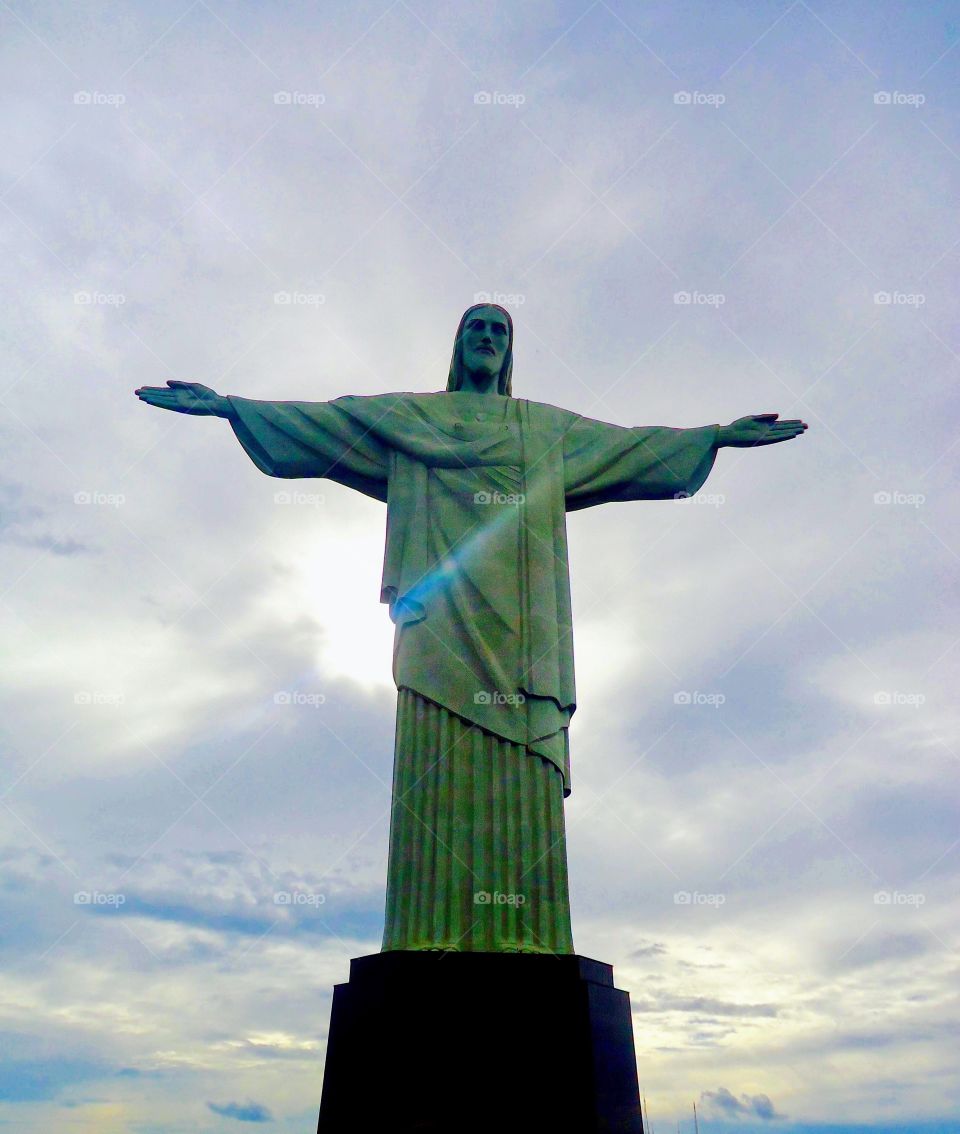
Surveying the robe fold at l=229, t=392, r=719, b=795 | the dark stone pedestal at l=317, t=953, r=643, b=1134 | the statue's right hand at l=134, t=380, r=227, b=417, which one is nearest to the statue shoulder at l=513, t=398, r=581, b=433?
the robe fold at l=229, t=392, r=719, b=795

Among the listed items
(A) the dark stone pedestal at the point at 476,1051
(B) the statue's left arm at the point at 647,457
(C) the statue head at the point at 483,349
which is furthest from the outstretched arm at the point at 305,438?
(A) the dark stone pedestal at the point at 476,1051

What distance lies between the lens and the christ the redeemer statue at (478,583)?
8.18 m

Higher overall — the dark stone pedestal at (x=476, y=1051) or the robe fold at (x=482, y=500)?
the robe fold at (x=482, y=500)

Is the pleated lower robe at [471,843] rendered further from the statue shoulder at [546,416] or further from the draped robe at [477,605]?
the statue shoulder at [546,416]

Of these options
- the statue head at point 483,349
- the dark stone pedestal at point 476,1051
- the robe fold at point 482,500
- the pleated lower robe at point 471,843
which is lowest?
the dark stone pedestal at point 476,1051

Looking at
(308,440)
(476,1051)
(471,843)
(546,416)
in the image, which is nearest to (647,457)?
(546,416)

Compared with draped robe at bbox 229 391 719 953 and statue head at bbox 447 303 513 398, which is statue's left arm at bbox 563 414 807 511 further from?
statue head at bbox 447 303 513 398

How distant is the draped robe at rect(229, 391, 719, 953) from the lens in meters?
8.16

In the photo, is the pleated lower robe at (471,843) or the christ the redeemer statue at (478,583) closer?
the pleated lower robe at (471,843)

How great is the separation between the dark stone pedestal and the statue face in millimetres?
5652

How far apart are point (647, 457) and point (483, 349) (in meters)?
1.99

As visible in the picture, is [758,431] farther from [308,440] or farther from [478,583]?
[308,440]

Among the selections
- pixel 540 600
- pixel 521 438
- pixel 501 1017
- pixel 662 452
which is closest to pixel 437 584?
pixel 540 600

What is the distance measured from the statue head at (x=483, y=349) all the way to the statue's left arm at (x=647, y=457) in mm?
968
